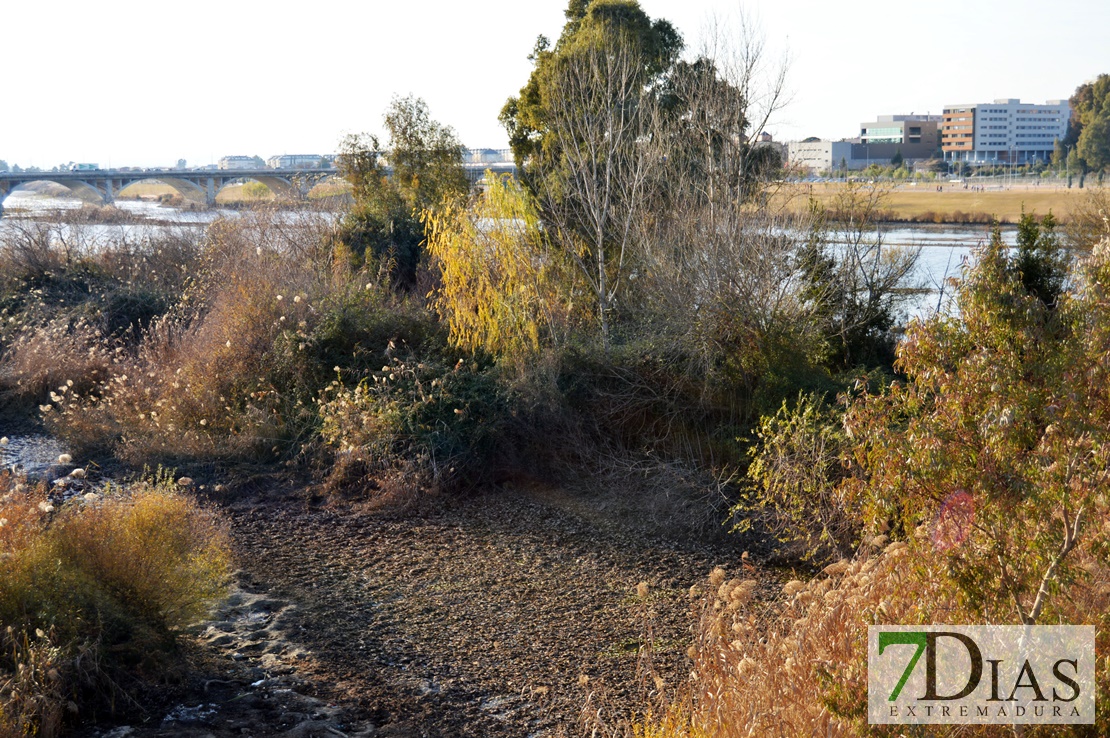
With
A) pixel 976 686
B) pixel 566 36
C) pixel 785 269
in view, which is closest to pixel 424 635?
pixel 976 686

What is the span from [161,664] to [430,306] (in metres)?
7.14

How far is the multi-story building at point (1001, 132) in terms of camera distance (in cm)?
5622

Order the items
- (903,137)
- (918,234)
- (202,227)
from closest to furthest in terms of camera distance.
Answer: (202,227)
(918,234)
(903,137)

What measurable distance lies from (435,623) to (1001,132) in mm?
64054

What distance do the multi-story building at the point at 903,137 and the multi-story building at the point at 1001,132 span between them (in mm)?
1432

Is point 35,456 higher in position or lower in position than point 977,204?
lower

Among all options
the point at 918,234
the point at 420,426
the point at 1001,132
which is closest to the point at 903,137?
the point at 1001,132

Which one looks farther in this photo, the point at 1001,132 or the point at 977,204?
the point at 1001,132

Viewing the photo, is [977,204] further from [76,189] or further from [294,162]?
[76,189]

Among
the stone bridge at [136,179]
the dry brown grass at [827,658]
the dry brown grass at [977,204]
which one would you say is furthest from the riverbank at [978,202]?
the dry brown grass at [827,658]

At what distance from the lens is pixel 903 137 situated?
5794 cm

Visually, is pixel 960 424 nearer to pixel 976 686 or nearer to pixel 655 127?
pixel 976 686

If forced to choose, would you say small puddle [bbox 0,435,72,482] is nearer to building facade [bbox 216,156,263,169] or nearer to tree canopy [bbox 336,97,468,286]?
tree canopy [bbox 336,97,468,286]

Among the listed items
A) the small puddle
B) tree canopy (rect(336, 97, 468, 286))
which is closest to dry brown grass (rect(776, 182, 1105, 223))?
tree canopy (rect(336, 97, 468, 286))
